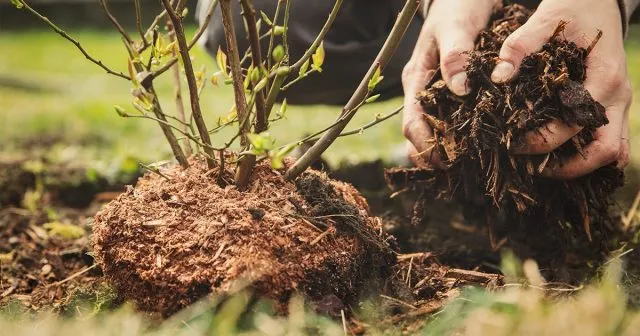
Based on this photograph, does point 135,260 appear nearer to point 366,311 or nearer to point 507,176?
point 366,311

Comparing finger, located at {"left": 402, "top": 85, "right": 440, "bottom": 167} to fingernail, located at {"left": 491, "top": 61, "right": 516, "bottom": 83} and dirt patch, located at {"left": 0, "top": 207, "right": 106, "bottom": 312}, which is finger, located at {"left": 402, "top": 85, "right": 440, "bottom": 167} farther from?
dirt patch, located at {"left": 0, "top": 207, "right": 106, "bottom": 312}

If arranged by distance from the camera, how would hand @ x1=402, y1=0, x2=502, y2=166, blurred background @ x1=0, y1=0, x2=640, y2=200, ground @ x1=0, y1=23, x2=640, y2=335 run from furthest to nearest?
blurred background @ x1=0, y1=0, x2=640, y2=200 < hand @ x1=402, y1=0, x2=502, y2=166 < ground @ x1=0, y1=23, x2=640, y2=335

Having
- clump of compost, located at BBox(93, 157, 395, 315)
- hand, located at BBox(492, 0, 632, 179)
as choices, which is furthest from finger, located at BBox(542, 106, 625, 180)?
clump of compost, located at BBox(93, 157, 395, 315)

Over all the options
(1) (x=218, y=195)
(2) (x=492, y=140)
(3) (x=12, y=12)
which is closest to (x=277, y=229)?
(1) (x=218, y=195)

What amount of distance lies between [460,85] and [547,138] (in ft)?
0.83

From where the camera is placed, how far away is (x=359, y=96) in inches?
60.2

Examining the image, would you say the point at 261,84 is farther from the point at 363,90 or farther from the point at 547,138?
the point at 547,138

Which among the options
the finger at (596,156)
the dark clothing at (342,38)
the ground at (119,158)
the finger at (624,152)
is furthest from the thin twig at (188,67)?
the dark clothing at (342,38)

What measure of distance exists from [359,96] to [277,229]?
0.36 metres

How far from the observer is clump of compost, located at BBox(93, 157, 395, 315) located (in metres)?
1.41

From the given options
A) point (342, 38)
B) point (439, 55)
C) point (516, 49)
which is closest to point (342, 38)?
point (342, 38)

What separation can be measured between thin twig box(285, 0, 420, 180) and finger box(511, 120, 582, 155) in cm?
41

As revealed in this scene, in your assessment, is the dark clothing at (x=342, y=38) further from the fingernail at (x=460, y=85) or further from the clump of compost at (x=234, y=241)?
the clump of compost at (x=234, y=241)

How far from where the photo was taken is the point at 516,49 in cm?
163
